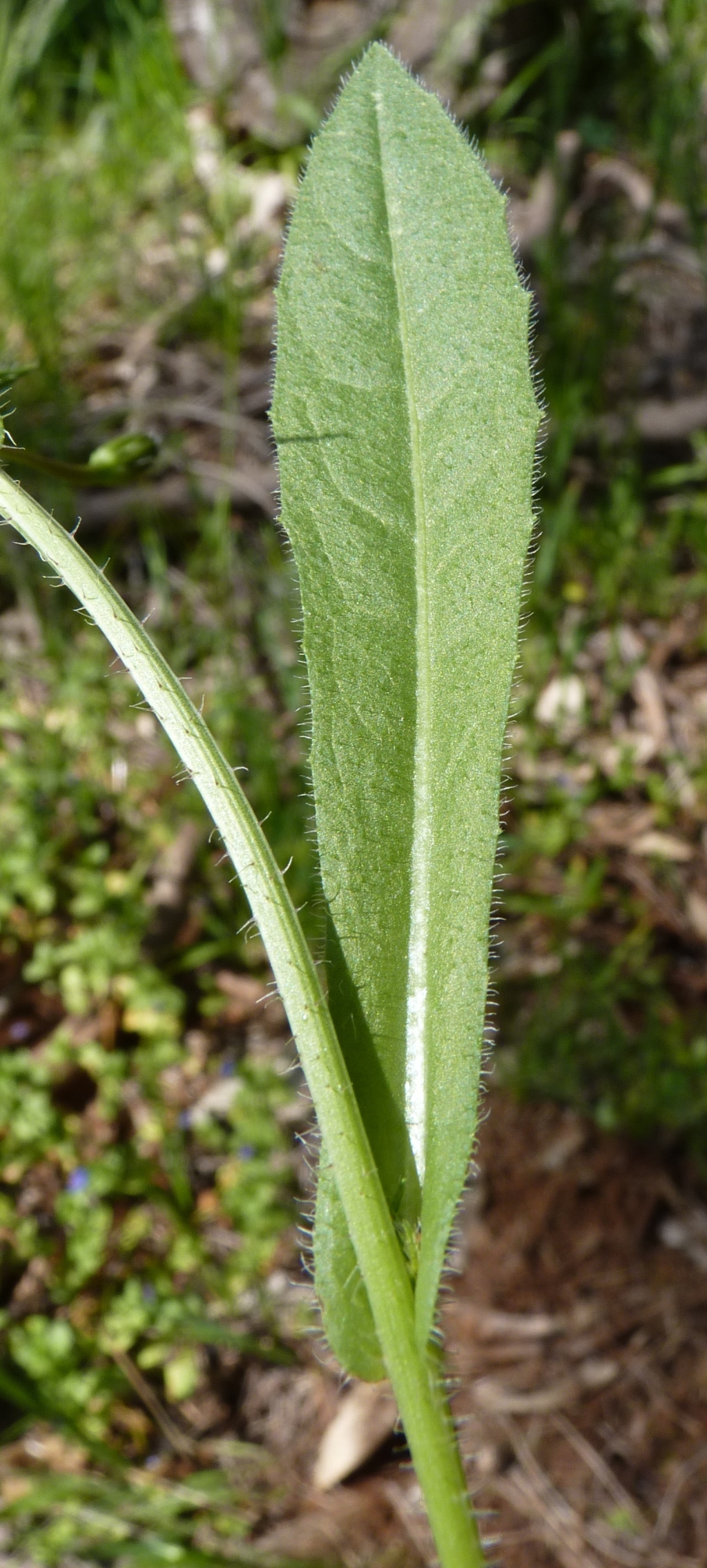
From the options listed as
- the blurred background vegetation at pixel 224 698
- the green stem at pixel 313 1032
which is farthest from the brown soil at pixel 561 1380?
the green stem at pixel 313 1032

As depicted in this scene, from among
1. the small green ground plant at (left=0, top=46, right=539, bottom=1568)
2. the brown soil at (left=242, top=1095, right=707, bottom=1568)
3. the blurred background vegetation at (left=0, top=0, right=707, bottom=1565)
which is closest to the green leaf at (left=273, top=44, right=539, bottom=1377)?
the small green ground plant at (left=0, top=46, right=539, bottom=1568)

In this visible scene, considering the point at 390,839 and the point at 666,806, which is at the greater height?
the point at 390,839

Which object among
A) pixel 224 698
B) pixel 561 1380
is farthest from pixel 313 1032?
pixel 224 698

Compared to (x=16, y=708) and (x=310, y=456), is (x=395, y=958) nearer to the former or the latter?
(x=310, y=456)

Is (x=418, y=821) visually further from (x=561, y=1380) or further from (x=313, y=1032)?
(x=561, y=1380)

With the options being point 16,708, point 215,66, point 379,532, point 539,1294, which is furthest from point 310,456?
point 215,66

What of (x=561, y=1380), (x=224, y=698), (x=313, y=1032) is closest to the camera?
(x=313, y=1032)

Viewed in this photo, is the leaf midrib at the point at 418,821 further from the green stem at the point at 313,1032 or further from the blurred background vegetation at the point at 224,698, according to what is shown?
the blurred background vegetation at the point at 224,698
